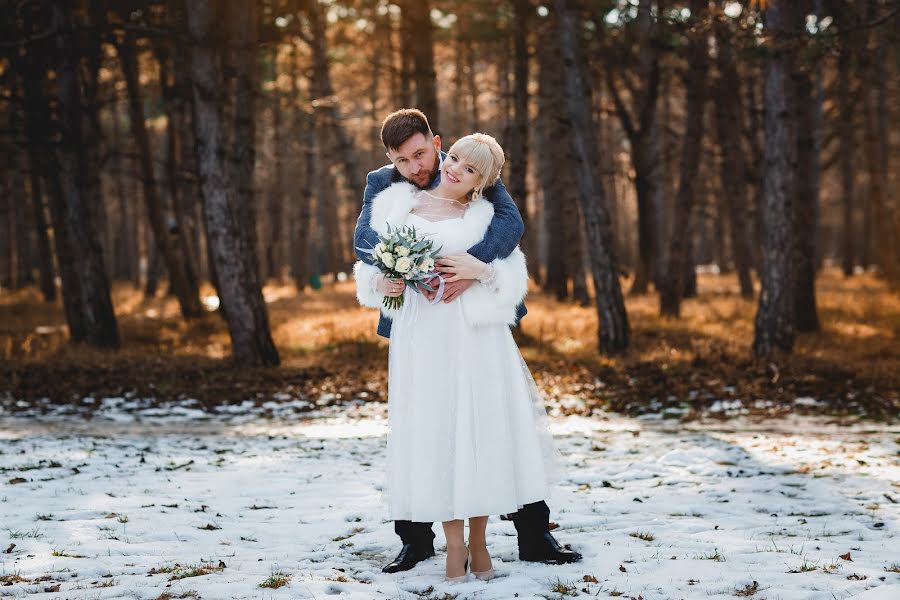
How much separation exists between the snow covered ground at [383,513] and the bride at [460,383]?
1.36ft

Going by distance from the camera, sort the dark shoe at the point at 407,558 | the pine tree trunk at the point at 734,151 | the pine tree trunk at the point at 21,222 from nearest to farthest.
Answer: the dark shoe at the point at 407,558 < the pine tree trunk at the point at 734,151 < the pine tree trunk at the point at 21,222

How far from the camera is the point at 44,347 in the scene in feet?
50.0

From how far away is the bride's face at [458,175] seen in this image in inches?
184

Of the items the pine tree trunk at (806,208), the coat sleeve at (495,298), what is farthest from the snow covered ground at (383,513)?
the pine tree trunk at (806,208)

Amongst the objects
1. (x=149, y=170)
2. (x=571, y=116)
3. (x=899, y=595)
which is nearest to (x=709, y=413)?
(x=571, y=116)

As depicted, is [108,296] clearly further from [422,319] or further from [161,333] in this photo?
[422,319]

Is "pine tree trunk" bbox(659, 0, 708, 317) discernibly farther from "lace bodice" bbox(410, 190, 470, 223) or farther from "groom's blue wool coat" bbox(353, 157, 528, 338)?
"lace bodice" bbox(410, 190, 470, 223)

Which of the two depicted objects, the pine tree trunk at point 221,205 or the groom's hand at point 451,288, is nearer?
the groom's hand at point 451,288

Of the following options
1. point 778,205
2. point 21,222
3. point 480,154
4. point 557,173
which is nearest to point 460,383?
point 480,154

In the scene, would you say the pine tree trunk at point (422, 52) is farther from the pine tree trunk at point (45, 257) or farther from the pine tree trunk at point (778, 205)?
the pine tree trunk at point (45, 257)

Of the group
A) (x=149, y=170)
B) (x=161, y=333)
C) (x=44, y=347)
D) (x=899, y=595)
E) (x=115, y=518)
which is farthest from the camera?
(x=149, y=170)

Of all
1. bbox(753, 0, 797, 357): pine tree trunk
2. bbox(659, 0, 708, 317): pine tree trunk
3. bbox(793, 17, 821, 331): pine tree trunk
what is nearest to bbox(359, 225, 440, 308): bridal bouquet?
bbox(753, 0, 797, 357): pine tree trunk

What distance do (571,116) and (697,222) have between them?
38.5 metres

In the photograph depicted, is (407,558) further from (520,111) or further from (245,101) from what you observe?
(520,111)
